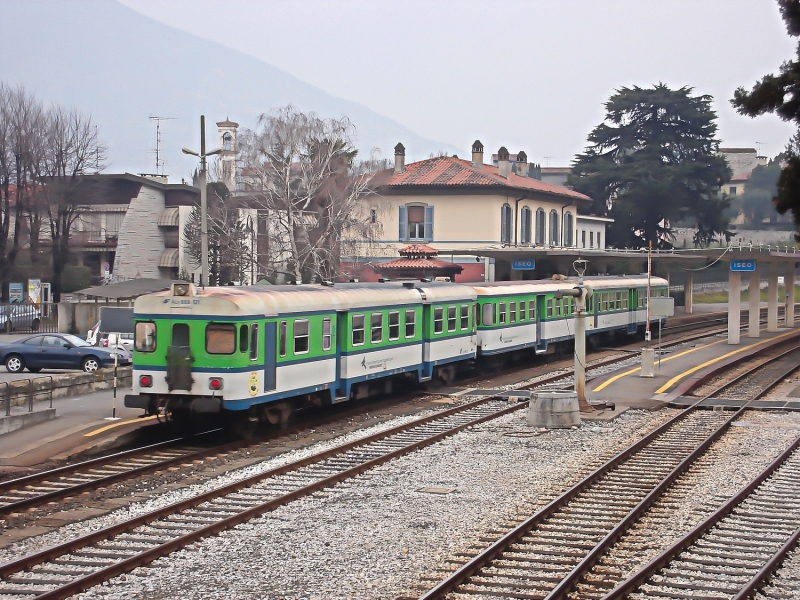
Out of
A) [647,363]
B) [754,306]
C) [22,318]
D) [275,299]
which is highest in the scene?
[275,299]

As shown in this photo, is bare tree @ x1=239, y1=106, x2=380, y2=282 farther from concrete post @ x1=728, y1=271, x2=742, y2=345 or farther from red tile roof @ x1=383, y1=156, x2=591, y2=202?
concrete post @ x1=728, y1=271, x2=742, y2=345

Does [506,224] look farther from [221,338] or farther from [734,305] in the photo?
[221,338]

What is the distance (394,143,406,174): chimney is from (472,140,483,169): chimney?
173 inches

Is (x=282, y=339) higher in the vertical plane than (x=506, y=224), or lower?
lower

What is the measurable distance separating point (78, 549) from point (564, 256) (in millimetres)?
31377

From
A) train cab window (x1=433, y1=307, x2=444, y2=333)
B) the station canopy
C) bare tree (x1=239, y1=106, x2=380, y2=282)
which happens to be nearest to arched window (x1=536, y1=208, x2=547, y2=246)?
bare tree (x1=239, y1=106, x2=380, y2=282)

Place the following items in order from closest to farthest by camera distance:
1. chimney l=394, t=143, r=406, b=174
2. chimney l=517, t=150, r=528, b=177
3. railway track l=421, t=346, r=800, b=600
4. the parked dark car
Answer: railway track l=421, t=346, r=800, b=600 < the parked dark car < chimney l=394, t=143, r=406, b=174 < chimney l=517, t=150, r=528, b=177

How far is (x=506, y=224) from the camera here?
180 feet

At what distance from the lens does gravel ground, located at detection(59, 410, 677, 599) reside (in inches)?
380

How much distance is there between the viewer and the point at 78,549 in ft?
35.1

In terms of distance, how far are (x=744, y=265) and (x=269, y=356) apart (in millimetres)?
24364

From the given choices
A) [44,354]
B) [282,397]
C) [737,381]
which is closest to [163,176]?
[44,354]

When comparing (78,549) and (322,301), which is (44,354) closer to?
(322,301)

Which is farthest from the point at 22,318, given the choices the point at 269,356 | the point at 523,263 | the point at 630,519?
the point at 630,519
